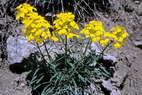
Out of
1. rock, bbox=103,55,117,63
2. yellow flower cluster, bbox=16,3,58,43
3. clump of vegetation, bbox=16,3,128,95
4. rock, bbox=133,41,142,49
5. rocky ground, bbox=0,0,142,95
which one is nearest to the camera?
yellow flower cluster, bbox=16,3,58,43

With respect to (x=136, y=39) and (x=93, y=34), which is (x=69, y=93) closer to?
(x=93, y=34)

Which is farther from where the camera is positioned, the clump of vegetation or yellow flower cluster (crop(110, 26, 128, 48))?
the clump of vegetation

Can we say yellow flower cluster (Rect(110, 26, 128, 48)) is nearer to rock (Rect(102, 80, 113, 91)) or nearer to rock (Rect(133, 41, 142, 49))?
rock (Rect(102, 80, 113, 91))

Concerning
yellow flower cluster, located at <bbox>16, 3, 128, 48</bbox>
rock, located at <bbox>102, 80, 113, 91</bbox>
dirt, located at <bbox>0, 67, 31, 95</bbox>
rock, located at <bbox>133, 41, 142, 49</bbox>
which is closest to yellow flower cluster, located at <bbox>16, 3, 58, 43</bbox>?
yellow flower cluster, located at <bbox>16, 3, 128, 48</bbox>

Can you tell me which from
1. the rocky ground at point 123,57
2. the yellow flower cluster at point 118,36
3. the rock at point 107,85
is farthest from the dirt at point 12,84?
the yellow flower cluster at point 118,36

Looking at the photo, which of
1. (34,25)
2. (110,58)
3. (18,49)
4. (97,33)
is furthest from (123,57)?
(34,25)

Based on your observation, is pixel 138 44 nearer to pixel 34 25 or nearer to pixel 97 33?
pixel 97 33
